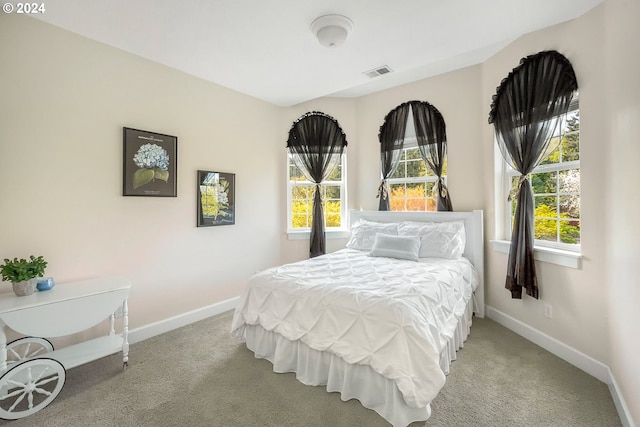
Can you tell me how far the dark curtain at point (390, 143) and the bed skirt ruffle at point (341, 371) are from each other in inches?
78.5

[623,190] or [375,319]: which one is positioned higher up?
[623,190]

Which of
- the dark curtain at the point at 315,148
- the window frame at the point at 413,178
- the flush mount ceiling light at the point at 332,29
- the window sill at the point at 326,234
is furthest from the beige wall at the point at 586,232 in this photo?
the dark curtain at the point at 315,148

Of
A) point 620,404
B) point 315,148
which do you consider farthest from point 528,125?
point 315,148

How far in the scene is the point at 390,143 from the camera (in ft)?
13.0

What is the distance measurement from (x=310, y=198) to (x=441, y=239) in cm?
198

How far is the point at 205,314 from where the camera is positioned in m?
3.25

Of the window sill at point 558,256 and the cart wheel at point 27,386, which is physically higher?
the window sill at point 558,256

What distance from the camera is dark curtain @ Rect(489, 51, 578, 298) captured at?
2.41 meters

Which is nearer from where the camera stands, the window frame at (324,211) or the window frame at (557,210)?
the window frame at (557,210)

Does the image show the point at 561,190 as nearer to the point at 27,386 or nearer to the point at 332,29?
the point at 332,29

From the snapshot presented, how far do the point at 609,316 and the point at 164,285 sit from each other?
3.77 metres

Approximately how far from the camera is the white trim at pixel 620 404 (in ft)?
5.26

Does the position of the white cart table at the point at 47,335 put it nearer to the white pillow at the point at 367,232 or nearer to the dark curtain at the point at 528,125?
the white pillow at the point at 367,232

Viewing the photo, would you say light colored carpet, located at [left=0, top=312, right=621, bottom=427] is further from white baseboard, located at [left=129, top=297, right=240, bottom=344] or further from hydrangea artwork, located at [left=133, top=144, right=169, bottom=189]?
hydrangea artwork, located at [left=133, top=144, right=169, bottom=189]
